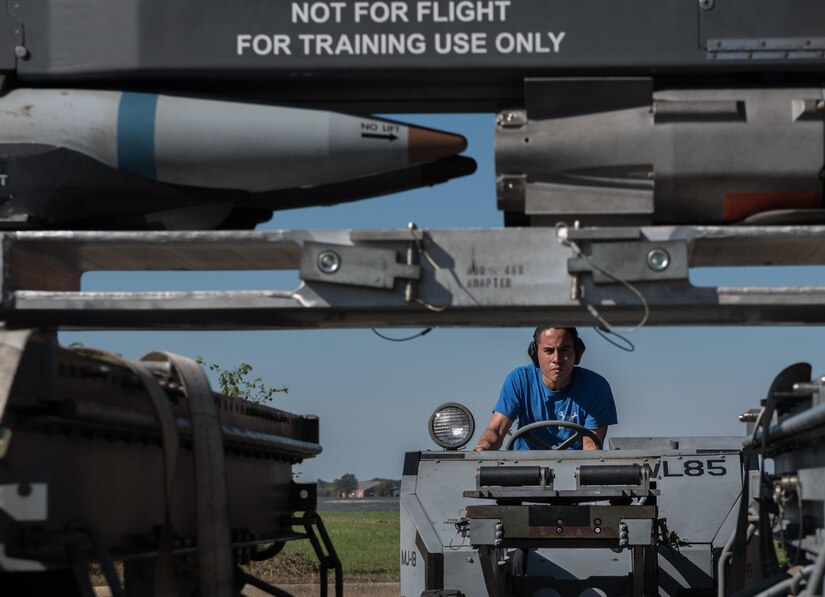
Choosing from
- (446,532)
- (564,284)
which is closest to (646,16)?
(564,284)

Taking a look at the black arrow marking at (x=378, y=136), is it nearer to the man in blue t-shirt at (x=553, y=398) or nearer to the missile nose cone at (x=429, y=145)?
A: the missile nose cone at (x=429, y=145)

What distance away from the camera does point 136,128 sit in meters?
4.63

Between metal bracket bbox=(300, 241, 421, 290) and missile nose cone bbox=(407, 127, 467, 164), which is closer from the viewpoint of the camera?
metal bracket bbox=(300, 241, 421, 290)

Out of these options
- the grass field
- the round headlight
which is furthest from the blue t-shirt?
the grass field

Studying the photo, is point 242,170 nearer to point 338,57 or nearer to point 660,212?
point 338,57

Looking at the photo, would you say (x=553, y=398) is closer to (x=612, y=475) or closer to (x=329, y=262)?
(x=612, y=475)

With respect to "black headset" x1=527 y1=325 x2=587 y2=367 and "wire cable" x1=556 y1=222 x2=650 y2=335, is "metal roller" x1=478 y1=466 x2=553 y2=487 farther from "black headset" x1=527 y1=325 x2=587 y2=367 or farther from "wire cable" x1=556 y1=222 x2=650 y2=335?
"black headset" x1=527 y1=325 x2=587 y2=367

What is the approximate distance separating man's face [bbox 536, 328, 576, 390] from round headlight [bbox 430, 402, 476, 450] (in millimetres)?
945

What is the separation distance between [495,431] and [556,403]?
40 cm

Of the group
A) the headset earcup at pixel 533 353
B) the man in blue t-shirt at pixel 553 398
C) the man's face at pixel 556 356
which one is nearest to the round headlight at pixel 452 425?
the man in blue t-shirt at pixel 553 398

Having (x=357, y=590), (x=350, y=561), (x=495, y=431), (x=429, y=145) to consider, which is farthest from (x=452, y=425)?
(x=350, y=561)

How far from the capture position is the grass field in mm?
14617

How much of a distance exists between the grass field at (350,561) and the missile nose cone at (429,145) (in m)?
6.77

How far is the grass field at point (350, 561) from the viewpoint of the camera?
14617mm
